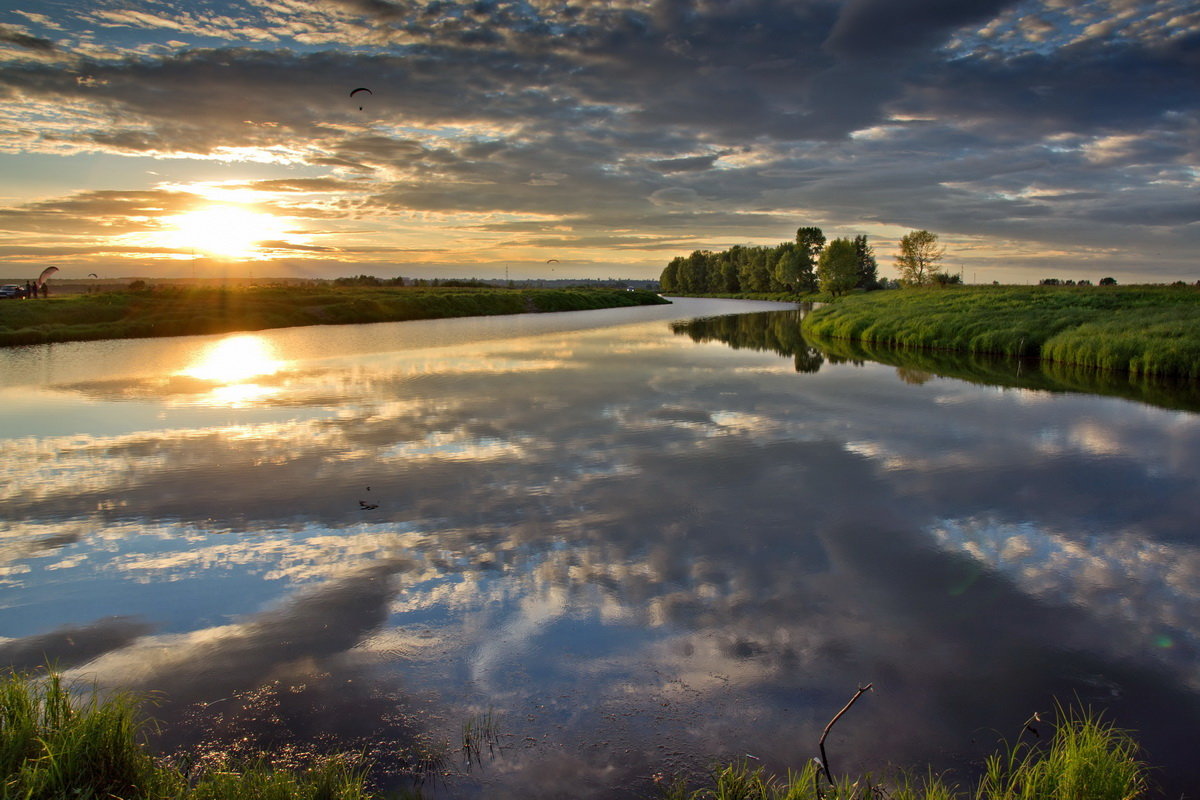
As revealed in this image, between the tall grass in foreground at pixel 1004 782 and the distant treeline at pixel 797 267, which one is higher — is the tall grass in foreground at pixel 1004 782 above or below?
below

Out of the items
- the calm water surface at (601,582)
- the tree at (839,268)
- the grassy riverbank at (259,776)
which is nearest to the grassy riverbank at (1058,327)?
the calm water surface at (601,582)

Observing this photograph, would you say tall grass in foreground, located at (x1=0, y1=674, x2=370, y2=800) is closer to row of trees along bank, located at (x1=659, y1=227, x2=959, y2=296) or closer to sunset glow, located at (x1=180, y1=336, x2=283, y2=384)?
sunset glow, located at (x1=180, y1=336, x2=283, y2=384)

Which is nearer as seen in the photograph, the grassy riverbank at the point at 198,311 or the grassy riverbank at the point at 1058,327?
the grassy riverbank at the point at 1058,327

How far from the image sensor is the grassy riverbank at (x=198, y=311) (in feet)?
142

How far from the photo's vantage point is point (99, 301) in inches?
1989

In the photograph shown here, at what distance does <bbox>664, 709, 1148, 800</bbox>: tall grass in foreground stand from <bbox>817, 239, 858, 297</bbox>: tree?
399 feet

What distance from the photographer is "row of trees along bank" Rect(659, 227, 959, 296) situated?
341ft

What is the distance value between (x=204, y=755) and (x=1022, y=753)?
659 centimetres

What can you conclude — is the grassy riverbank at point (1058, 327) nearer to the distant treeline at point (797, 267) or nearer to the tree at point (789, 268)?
the distant treeline at point (797, 267)

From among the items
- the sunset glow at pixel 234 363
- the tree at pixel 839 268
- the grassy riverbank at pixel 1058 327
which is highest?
the tree at pixel 839 268

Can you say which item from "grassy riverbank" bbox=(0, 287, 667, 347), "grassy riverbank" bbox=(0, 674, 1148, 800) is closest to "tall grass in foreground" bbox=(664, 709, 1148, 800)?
"grassy riverbank" bbox=(0, 674, 1148, 800)

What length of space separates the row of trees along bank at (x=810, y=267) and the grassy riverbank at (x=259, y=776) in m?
108

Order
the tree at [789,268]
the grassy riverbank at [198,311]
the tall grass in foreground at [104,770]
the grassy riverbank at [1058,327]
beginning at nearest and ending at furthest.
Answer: the tall grass in foreground at [104,770] < the grassy riverbank at [1058,327] < the grassy riverbank at [198,311] < the tree at [789,268]

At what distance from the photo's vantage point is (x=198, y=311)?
5400cm
